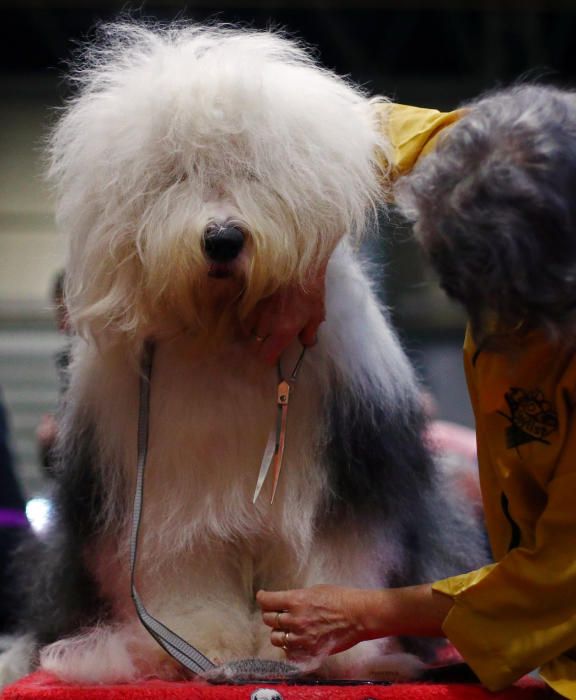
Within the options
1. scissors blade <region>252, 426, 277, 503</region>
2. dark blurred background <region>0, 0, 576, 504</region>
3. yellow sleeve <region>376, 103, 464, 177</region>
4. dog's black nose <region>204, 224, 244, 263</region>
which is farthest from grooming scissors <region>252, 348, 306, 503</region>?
dark blurred background <region>0, 0, 576, 504</region>

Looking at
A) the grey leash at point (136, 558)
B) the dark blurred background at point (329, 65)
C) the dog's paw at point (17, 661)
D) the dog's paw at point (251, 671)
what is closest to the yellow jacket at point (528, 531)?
the dog's paw at point (251, 671)

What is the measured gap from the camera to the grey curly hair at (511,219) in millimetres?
1146

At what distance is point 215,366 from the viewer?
1538mm

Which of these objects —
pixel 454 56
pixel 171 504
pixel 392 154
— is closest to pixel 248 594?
pixel 171 504

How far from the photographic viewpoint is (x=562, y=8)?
6.30m

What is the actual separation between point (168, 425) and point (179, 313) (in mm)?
175

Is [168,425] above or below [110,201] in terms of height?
below

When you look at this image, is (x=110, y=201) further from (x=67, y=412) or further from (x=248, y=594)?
(x=248, y=594)

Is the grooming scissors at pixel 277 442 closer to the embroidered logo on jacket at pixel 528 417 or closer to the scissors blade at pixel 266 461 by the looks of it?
the scissors blade at pixel 266 461

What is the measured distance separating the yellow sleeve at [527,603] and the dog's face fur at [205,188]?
0.45m

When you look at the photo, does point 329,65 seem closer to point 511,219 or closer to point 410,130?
point 410,130

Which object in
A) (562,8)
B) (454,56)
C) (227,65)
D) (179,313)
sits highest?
(227,65)

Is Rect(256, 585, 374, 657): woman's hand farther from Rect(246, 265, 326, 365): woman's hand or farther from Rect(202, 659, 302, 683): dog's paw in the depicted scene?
Rect(246, 265, 326, 365): woman's hand

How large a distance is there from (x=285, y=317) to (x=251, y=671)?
1.54 feet
